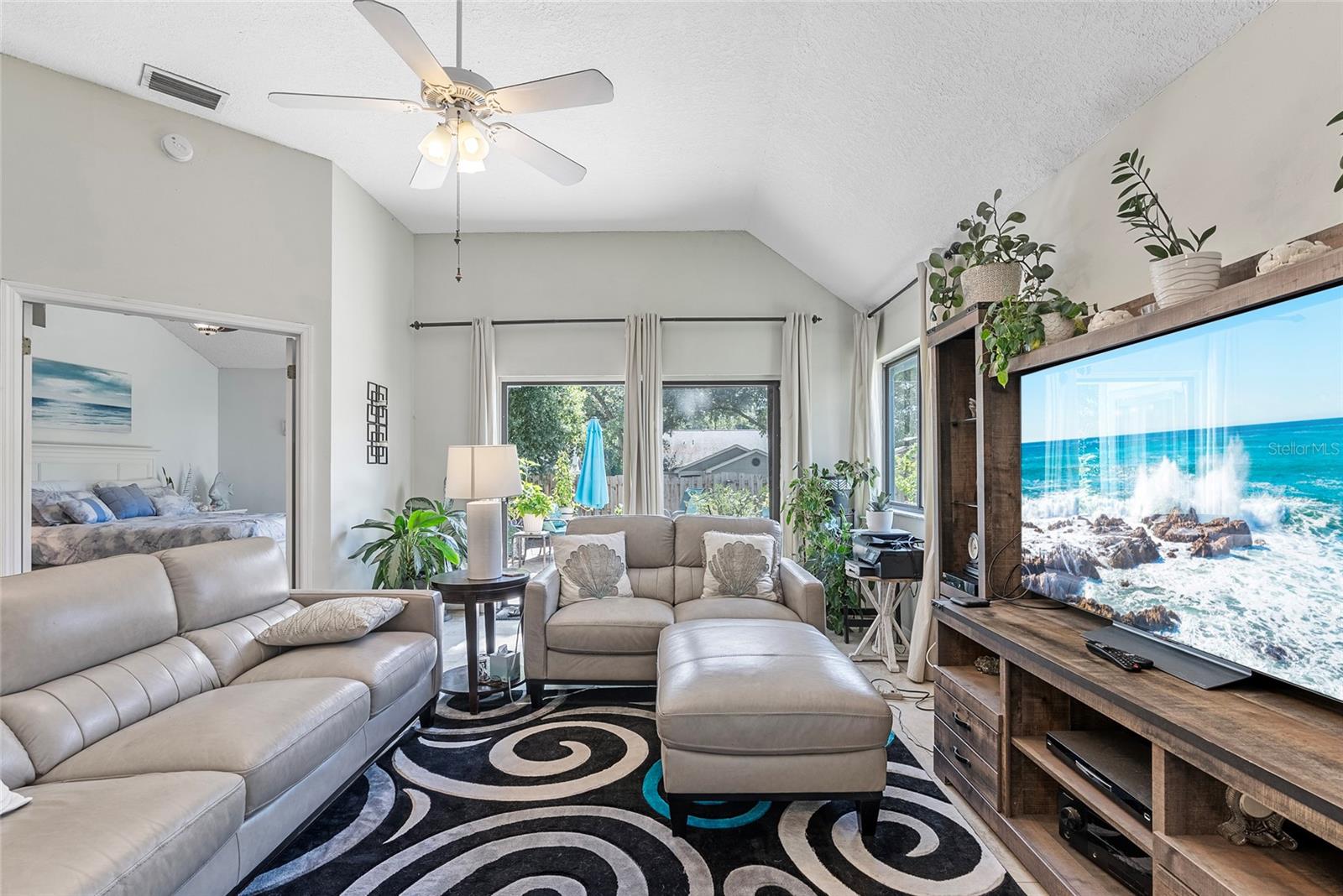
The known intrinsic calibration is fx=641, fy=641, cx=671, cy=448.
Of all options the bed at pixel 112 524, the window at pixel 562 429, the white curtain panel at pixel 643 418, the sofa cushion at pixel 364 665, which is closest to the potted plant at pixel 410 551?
the bed at pixel 112 524

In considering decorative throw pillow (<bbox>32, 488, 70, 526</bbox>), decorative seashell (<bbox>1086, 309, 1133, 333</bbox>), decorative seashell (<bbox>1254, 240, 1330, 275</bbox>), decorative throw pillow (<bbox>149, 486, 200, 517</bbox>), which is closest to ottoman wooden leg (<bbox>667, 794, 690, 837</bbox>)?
decorative seashell (<bbox>1086, 309, 1133, 333</bbox>)

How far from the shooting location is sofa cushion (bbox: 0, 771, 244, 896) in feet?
3.79

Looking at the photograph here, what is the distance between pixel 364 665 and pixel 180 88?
3.01 meters

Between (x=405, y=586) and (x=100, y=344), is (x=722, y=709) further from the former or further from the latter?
(x=100, y=344)

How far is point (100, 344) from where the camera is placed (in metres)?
5.43

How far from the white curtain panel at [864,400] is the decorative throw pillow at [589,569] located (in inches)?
84.8

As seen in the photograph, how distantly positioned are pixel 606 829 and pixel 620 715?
3.02 feet

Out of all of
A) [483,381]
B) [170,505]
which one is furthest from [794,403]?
[170,505]

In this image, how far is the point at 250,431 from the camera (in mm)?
6707

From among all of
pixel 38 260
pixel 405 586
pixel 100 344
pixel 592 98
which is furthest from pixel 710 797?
pixel 100 344

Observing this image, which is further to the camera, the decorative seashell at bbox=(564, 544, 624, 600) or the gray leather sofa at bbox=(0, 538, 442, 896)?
the decorative seashell at bbox=(564, 544, 624, 600)

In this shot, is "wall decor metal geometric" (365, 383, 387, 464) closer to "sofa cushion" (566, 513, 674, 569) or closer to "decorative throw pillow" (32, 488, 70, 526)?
"sofa cushion" (566, 513, 674, 569)

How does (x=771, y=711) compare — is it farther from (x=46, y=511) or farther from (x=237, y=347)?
(x=237, y=347)

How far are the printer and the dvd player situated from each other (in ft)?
5.51
